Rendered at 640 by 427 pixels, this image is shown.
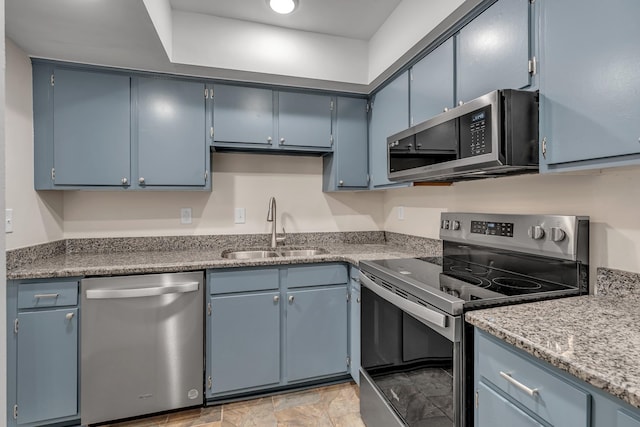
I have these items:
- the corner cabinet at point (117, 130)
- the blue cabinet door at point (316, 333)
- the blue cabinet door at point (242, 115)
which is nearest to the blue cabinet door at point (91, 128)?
the corner cabinet at point (117, 130)

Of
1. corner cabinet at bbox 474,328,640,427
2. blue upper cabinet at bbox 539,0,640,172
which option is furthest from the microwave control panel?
corner cabinet at bbox 474,328,640,427

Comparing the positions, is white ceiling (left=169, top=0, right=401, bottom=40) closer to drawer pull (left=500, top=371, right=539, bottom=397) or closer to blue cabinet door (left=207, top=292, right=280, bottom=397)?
blue cabinet door (left=207, top=292, right=280, bottom=397)

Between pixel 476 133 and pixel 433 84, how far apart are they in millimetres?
634

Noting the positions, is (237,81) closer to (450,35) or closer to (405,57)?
(405,57)

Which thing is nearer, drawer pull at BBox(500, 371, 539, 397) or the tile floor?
drawer pull at BBox(500, 371, 539, 397)

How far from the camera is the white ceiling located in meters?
1.94

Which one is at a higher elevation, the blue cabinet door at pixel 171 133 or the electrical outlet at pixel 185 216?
the blue cabinet door at pixel 171 133

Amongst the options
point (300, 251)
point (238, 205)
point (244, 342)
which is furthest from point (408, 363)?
point (238, 205)

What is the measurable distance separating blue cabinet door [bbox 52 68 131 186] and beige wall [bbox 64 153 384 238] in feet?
0.92

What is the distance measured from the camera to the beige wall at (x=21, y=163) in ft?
5.76

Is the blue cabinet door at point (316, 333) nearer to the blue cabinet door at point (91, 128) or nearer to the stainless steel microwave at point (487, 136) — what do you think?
the stainless steel microwave at point (487, 136)

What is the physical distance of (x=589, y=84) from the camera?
40.5 inches

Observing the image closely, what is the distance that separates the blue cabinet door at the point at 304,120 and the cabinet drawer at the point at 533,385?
179 centimetres

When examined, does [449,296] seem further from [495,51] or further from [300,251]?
[300,251]
